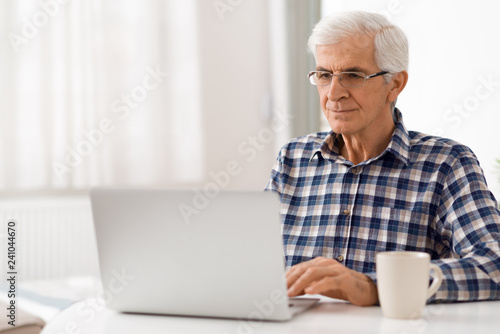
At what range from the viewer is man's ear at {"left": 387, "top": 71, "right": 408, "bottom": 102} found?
1.73m

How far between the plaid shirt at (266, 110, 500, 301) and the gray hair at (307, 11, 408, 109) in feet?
0.56

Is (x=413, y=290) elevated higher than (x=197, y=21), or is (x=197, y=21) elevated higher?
(x=197, y=21)

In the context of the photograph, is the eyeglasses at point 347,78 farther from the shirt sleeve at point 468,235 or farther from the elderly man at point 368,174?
the shirt sleeve at point 468,235

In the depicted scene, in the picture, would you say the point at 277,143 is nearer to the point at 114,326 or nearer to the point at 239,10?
the point at 239,10

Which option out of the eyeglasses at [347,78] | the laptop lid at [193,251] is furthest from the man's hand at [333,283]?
the eyeglasses at [347,78]

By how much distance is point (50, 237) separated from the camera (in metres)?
3.72

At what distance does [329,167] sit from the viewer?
1726mm

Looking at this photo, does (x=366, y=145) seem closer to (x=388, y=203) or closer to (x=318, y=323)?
(x=388, y=203)

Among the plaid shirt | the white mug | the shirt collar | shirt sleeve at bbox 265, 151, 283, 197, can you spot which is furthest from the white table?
shirt sleeve at bbox 265, 151, 283, 197

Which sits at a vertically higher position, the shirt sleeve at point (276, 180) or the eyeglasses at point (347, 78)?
the eyeglasses at point (347, 78)

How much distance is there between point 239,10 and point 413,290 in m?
3.49

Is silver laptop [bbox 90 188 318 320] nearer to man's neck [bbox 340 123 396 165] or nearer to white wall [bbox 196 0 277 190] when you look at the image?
man's neck [bbox 340 123 396 165]

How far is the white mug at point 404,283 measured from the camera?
1.01m

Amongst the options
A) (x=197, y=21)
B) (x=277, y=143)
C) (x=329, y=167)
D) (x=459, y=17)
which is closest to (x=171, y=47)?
(x=197, y=21)
